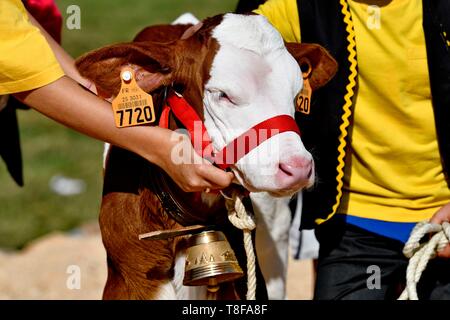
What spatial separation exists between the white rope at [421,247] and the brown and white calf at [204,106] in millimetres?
630

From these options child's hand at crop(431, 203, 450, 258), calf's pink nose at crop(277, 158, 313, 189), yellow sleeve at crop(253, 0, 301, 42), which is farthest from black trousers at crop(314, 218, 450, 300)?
calf's pink nose at crop(277, 158, 313, 189)

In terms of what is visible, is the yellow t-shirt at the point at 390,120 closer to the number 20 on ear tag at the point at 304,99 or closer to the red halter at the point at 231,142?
the number 20 on ear tag at the point at 304,99

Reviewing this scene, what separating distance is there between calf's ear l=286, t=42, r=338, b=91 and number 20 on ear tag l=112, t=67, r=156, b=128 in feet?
1.83

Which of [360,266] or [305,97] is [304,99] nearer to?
[305,97]

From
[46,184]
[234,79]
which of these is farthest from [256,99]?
[46,184]

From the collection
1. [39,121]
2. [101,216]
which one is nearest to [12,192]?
[39,121]

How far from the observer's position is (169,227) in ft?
12.1

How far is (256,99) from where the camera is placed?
129 inches

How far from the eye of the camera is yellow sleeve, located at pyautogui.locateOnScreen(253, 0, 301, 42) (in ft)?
13.1

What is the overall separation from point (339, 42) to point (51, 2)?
1.48 m

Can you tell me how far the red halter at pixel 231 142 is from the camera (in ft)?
10.6

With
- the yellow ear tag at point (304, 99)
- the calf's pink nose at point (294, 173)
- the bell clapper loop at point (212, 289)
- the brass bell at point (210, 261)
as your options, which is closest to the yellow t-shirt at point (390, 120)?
the yellow ear tag at point (304, 99)

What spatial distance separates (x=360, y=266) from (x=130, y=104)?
4.12 feet

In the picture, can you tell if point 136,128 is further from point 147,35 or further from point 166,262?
point 147,35
